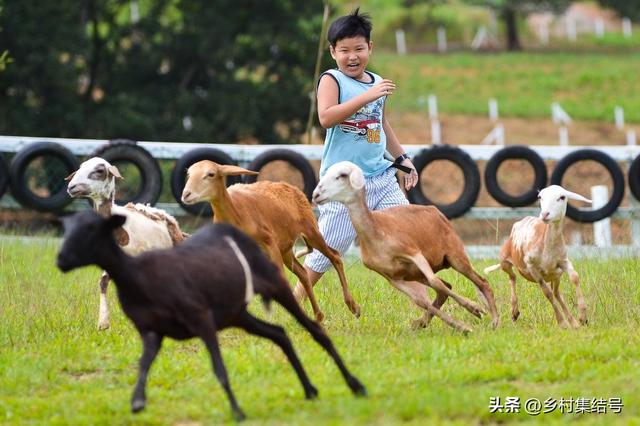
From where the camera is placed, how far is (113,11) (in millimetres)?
25578

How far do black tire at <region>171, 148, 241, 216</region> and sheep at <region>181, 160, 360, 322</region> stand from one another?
4.74 metres

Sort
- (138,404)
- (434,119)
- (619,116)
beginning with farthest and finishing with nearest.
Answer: (434,119), (619,116), (138,404)

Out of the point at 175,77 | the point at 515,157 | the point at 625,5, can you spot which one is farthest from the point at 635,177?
the point at 625,5

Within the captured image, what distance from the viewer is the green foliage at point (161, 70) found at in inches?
914

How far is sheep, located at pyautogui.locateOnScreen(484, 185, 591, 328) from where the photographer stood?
930 centimetres

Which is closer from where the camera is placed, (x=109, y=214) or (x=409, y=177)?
(x=109, y=214)

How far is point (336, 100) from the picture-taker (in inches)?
364

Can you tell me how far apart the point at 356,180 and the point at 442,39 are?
42428 millimetres

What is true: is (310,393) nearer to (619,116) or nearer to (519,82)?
(619,116)

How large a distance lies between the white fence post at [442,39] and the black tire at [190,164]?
3473cm

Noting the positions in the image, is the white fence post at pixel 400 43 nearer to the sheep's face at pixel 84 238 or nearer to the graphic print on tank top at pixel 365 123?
the graphic print on tank top at pixel 365 123

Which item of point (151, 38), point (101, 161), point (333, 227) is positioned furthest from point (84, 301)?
point (151, 38)

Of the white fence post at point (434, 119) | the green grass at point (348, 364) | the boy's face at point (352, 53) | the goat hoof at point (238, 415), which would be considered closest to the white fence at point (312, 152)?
the green grass at point (348, 364)

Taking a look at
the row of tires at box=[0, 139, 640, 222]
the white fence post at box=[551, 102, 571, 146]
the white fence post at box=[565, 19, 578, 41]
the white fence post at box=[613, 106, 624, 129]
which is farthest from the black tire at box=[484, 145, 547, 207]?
the white fence post at box=[565, 19, 578, 41]
